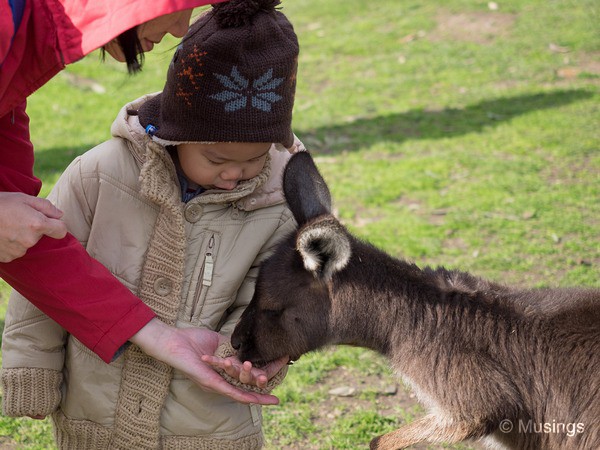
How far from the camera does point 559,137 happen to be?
6.96 m

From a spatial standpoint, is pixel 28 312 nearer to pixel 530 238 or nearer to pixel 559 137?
pixel 530 238

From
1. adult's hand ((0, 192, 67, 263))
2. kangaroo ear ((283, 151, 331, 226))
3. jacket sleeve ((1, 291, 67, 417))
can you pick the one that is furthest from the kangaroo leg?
adult's hand ((0, 192, 67, 263))

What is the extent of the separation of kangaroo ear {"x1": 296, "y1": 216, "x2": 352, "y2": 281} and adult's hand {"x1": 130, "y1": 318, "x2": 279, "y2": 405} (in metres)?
0.42

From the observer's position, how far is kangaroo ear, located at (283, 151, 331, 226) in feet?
9.13

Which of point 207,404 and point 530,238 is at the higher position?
point 207,404

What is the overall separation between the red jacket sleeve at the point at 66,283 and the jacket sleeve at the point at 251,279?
16.7 inches

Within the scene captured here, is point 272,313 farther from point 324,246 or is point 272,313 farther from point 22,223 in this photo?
point 22,223

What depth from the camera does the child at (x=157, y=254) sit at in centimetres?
261

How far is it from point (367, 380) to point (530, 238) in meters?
1.89

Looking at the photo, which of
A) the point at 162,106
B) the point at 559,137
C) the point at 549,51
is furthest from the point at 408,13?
the point at 162,106

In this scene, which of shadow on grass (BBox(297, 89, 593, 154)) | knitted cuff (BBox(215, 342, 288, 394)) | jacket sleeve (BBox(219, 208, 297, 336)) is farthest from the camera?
shadow on grass (BBox(297, 89, 593, 154))

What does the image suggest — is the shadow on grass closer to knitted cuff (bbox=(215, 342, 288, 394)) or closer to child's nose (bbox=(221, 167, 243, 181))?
knitted cuff (bbox=(215, 342, 288, 394))

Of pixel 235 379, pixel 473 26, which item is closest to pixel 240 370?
pixel 235 379

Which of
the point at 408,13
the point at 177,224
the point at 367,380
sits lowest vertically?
the point at 408,13
